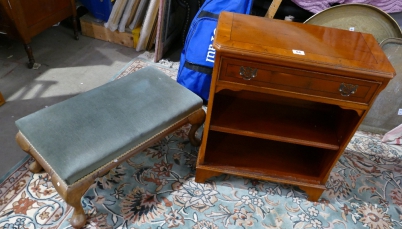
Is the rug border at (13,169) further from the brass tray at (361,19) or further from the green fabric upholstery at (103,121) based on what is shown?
the brass tray at (361,19)

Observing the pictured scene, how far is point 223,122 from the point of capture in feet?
4.10

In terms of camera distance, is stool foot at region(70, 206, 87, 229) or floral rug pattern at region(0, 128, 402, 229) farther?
floral rug pattern at region(0, 128, 402, 229)

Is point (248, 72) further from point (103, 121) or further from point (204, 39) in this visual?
point (204, 39)

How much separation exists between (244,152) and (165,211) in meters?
0.47

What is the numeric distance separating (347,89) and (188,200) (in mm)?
814

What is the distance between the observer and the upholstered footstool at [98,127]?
3.35ft

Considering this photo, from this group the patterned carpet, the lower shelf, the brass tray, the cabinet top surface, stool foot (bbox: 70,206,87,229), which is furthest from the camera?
the brass tray

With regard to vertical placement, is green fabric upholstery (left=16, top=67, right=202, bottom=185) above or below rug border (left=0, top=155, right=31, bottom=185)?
above

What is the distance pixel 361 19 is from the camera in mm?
1705

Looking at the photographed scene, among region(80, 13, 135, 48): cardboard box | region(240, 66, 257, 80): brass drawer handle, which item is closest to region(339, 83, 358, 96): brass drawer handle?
region(240, 66, 257, 80): brass drawer handle

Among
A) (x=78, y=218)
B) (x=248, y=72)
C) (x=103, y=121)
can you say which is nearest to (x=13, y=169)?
(x=78, y=218)

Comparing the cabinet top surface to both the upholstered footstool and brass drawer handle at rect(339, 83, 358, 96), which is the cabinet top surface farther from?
the upholstered footstool

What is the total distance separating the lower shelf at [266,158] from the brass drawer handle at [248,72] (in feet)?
1.63

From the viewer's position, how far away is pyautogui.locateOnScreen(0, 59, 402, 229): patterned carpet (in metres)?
1.23
